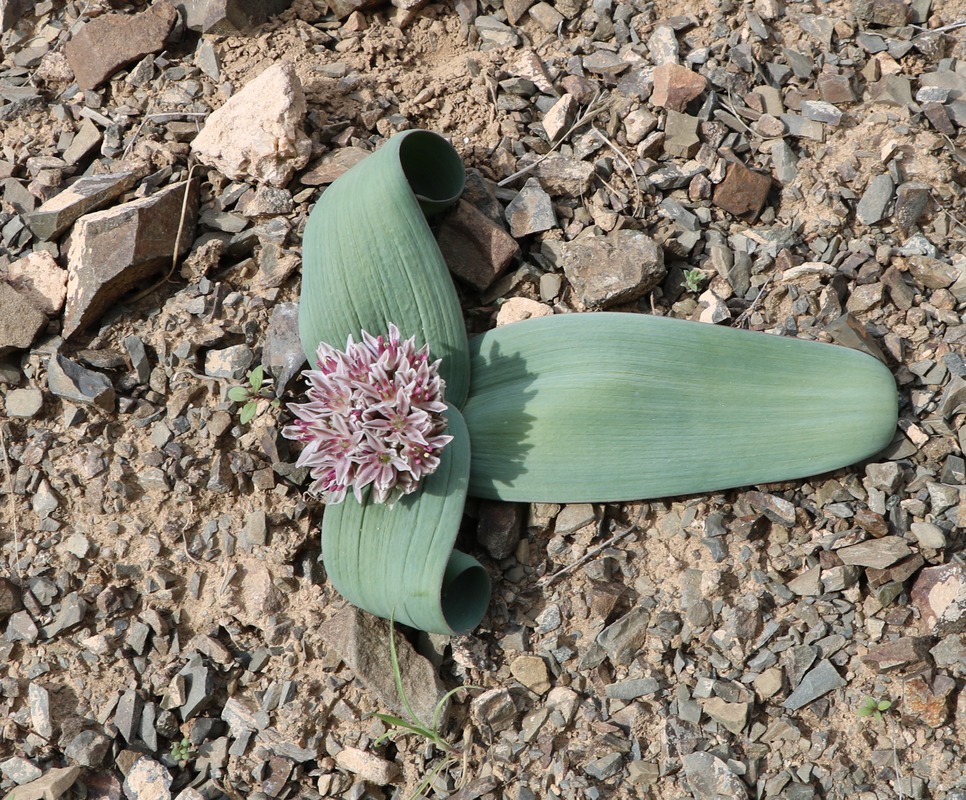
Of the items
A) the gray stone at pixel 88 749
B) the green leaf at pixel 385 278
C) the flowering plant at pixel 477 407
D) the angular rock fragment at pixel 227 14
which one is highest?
the angular rock fragment at pixel 227 14

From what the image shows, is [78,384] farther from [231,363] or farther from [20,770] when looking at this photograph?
[20,770]

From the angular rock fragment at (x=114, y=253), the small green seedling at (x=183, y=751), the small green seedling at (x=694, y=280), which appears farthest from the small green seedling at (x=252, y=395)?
the small green seedling at (x=694, y=280)

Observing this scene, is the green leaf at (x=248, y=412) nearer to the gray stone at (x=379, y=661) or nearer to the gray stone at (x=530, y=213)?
the gray stone at (x=379, y=661)

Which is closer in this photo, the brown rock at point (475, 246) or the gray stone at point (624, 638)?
the gray stone at point (624, 638)

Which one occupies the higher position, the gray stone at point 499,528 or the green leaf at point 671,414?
the green leaf at point 671,414

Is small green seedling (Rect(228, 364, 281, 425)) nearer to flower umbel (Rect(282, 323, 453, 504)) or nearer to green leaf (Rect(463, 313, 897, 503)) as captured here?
flower umbel (Rect(282, 323, 453, 504))

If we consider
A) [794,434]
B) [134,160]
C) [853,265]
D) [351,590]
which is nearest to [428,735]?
[351,590]

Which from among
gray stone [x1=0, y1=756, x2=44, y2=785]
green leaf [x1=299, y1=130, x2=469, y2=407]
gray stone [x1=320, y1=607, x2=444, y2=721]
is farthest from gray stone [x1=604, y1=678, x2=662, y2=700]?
gray stone [x1=0, y1=756, x2=44, y2=785]
